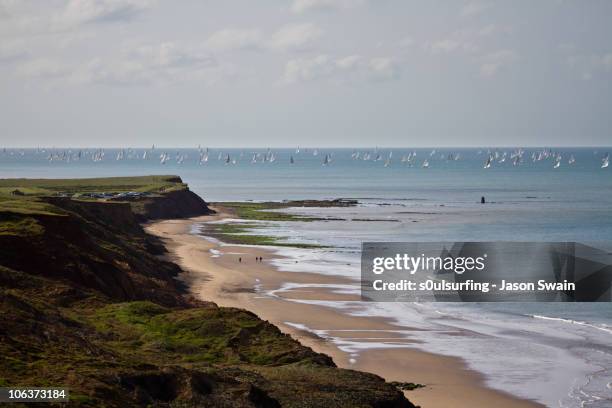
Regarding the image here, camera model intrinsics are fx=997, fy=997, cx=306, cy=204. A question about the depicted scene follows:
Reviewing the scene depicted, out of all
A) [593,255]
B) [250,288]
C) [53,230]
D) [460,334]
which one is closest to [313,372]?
[460,334]

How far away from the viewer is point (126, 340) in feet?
121

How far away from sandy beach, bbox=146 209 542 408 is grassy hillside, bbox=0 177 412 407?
12.2 ft

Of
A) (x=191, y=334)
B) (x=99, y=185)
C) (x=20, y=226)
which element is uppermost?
(x=20, y=226)

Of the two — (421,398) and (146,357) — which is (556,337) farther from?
(146,357)

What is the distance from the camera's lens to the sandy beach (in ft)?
123

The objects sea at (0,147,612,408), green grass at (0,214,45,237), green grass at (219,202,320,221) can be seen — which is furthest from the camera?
green grass at (219,202,320,221)

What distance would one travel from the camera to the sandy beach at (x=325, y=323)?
123 feet

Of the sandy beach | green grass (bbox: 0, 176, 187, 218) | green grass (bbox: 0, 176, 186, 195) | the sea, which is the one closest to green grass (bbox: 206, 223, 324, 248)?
the sea
